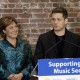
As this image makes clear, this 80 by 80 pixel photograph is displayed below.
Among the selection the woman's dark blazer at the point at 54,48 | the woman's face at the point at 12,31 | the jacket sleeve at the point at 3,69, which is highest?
the woman's face at the point at 12,31

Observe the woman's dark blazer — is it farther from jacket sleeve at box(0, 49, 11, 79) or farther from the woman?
jacket sleeve at box(0, 49, 11, 79)

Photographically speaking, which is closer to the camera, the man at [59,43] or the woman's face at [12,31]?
the man at [59,43]

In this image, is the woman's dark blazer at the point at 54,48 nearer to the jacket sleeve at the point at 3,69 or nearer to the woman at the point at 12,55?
the woman at the point at 12,55

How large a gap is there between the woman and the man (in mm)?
242

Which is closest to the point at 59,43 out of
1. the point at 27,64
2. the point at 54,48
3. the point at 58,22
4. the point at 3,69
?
the point at 54,48

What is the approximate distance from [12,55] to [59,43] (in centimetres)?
57

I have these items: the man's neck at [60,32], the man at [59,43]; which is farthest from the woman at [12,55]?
the man's neck at [60,32]

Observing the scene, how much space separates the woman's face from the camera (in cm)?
304

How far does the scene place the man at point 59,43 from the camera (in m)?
2.79

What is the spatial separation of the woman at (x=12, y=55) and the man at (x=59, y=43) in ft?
0.80

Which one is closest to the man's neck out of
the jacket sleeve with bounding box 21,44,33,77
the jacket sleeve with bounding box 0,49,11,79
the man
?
the man

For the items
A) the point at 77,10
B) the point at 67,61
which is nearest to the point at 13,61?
the point at 67,61

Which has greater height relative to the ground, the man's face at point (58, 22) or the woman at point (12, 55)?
the man's face at point (58, 22)

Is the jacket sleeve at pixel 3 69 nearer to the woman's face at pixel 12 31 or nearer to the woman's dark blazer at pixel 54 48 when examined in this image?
the woman's face at pixel 12 31
